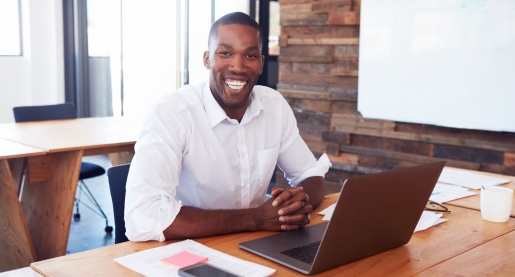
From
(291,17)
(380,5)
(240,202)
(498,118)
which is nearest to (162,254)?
(240,202)

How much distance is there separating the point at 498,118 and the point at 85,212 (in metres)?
A: 3.12

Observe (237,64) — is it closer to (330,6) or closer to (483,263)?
(483,263)

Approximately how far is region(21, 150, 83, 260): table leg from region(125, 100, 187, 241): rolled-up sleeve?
1.45m

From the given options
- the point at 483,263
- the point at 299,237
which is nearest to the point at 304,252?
the point at 299,237

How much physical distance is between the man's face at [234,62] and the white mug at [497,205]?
0.84 meters

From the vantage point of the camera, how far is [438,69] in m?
3.57

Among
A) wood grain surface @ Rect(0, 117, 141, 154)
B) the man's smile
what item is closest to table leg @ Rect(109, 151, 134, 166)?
wood grain surface @ Rect(0, 117, 141, 154)

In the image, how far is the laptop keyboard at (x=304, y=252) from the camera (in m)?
1.29

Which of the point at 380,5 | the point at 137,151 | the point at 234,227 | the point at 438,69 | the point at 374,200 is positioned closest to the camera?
the point at 374,200

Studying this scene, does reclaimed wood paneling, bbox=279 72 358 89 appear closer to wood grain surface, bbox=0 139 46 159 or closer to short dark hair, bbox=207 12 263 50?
wood grain surface, bbox=0 139 46 159

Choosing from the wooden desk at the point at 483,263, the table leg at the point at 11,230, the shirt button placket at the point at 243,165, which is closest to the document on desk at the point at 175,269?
the wooden desk at the point at 483,263

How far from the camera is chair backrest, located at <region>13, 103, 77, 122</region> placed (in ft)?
12.4

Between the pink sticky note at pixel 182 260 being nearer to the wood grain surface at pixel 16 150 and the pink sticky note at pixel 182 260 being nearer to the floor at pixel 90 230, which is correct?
the wood grain surface at pixel 16 150

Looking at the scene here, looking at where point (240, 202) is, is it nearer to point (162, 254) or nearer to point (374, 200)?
point (162, 254)
